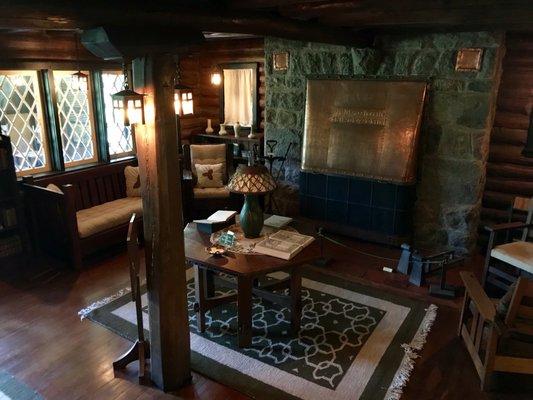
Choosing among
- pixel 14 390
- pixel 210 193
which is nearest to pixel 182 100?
pixel 14 390

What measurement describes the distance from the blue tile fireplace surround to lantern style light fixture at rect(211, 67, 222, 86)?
6.86ft

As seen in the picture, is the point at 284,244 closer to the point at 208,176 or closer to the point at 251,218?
the point at 251,218

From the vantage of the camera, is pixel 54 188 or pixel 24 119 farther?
pixel 24 119

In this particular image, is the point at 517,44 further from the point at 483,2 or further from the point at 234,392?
the point at 234,392

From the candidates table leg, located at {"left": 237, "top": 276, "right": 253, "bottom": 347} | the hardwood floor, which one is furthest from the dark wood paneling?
table leg, located at {"left": 237, "top": 276, "right": 253, "bottom": 347}

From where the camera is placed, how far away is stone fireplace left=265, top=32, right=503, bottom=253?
389 centimetres

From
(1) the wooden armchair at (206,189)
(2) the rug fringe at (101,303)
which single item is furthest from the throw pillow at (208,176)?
(2) the rug fringe at (101,303)

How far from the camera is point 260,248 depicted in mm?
2871

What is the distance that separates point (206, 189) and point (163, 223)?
2.75 meters

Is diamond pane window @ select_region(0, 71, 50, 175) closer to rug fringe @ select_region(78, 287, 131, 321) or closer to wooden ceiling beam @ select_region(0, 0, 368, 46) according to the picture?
rug fringe @ select_region(78, 287, 131, 321)

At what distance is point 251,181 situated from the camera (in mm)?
2729

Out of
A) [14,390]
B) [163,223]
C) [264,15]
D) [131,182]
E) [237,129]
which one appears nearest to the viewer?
[163,223]

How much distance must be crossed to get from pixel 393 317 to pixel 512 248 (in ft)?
3.66

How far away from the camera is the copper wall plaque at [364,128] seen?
411 cm
